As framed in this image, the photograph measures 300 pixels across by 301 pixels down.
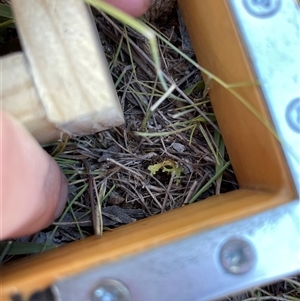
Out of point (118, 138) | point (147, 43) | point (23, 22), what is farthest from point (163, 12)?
point (23, 22)

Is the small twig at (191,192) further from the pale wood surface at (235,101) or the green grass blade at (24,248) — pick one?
the green grass blade at (24,248)

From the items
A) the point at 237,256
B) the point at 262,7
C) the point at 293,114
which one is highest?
the point at 262,7

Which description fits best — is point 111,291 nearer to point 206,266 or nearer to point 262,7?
point 206,266

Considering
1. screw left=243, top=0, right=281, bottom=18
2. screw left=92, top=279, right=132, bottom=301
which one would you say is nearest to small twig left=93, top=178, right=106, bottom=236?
screw left=92, top=279, right=132, bottom=301

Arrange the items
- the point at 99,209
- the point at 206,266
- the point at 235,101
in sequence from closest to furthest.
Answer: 1. the point at 206,266
2. the point at 235,101
3. the point at 99,209

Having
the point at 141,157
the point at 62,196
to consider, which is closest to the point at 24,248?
the point at 62,196

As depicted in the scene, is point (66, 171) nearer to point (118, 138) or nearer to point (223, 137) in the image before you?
point (118, 138)
